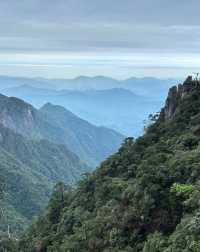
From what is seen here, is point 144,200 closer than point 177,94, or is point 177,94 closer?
point 144,200

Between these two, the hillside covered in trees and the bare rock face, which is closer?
the hillside covered in trees

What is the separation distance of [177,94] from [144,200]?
28.1 metres

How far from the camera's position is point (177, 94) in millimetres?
58688

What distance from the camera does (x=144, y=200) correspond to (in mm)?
32469

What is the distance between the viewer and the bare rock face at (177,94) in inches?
2233

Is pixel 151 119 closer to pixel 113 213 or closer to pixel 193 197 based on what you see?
pixel 113 213

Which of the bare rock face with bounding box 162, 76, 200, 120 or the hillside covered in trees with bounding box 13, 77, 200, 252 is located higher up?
the bare rock face with bounding box 162, 76, 200, 120

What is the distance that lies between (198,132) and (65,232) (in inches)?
573

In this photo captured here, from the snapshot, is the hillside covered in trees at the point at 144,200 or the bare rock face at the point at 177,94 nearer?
the hillside covered in trees at the point at 144,200

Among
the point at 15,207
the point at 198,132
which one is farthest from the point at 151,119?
the point at 15,207

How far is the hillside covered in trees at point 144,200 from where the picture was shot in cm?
2851

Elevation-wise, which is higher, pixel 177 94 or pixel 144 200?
pixel 177 94

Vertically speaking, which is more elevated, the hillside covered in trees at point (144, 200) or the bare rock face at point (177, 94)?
the bare rock face at point (177, 94)

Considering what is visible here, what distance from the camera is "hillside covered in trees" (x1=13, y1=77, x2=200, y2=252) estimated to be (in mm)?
28506
